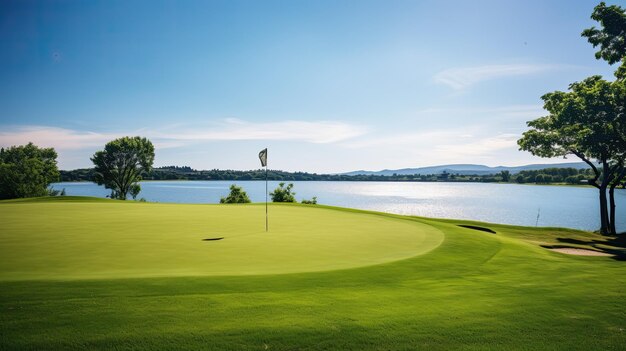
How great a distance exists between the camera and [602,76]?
29719 millimetres

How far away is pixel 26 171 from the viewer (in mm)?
69312

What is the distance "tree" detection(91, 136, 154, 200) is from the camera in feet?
228

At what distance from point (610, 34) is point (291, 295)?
29.0 m

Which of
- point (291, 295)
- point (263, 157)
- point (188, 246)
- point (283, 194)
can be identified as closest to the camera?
point (291, 295)

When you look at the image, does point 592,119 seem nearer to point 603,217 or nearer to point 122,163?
point 603,217

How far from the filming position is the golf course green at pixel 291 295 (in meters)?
5.05

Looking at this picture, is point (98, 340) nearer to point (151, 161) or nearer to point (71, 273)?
point (71, 273)

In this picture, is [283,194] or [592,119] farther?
[283,194]

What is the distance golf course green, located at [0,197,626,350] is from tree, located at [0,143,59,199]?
71.9m

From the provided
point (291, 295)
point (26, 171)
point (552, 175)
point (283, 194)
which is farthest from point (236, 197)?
point (552, 175)

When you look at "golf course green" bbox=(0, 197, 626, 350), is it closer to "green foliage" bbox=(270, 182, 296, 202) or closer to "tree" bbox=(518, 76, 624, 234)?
"tree" bbox=(518, 76, 624, 234)

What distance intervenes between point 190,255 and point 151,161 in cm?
7250

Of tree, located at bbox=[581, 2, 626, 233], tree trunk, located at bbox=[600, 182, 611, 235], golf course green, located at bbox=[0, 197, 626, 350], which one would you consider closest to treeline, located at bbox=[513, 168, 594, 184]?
tree trunk, located at bbox=[600, 182, 611, 235]

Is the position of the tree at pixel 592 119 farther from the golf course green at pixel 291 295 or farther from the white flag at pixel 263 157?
the white flag at pixel 263 157
